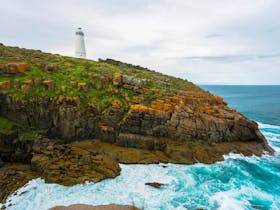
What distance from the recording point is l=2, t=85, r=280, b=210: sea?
15141 mm

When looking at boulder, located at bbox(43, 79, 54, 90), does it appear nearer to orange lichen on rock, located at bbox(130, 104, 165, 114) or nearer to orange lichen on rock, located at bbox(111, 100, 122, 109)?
orange lichen on rock, located at bbox(111, 100, 122, 109)

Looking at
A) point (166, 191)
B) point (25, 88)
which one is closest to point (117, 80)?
point (25, 88)

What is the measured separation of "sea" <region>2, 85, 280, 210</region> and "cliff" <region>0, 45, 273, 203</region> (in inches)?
51.6

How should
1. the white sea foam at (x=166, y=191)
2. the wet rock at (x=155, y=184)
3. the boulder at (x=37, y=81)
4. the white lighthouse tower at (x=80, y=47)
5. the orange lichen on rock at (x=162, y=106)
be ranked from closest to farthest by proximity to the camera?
the white sea foam at (x=166, y=191) → the wet rock at (x=155, y=184) → the boulder at (x=37, y=81) → the orange lichen on rock at (x=162, y=106) → the white lighthouse tower at (x=80, y=47)

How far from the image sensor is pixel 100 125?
2373 cm

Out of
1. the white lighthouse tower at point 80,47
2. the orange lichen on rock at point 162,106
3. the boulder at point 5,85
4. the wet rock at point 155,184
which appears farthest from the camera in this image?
the white lighthouse tower at point 80,47

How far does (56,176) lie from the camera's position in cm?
1717

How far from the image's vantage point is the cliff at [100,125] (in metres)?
19.7

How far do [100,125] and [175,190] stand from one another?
39.9 feet

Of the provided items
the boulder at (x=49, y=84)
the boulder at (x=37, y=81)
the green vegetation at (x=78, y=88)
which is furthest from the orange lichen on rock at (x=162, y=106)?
the boulder at (x=37, y=81)

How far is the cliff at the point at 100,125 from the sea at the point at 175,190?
1312mm

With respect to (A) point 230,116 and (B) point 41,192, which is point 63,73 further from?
(A) point 230,116

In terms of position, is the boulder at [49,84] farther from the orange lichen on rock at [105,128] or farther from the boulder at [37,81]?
the orange lichen on rock at [105,128]

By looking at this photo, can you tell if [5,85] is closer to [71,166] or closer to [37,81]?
[37,81]
